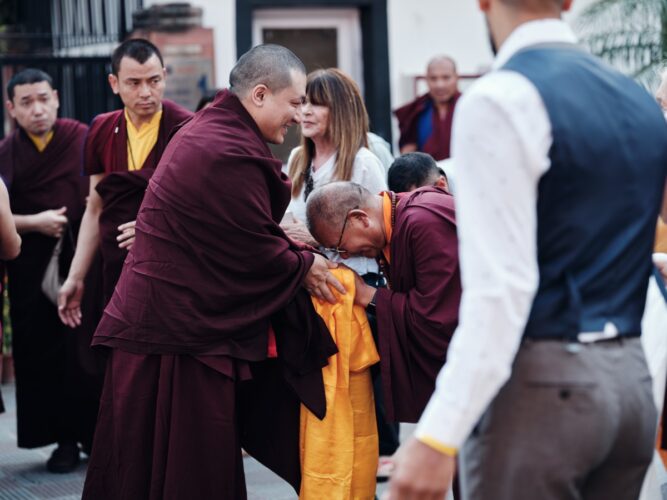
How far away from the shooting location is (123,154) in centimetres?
496

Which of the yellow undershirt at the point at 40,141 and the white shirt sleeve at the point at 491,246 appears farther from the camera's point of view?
the yellow undershirt at the point at 40,141

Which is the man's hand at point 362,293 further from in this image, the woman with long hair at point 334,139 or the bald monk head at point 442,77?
the bald monk head at point 442,77

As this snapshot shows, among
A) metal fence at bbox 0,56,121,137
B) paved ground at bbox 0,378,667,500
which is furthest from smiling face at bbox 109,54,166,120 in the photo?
metal fence at bbox 0,56,121,137

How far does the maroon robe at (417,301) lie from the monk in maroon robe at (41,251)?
2470mm

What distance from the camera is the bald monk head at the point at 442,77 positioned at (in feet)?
25.8

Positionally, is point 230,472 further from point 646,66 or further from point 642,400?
Answer: point 646,66

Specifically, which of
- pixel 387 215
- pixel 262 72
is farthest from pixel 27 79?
pixel 387 215

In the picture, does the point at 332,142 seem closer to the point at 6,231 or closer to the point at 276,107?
the point at 276,107

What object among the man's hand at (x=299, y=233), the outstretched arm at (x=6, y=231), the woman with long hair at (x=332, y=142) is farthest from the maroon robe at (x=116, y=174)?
the man's hand at (x=299, y=233)

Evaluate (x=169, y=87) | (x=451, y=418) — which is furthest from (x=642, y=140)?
(x=169, y=87)

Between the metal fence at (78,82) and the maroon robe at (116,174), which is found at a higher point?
the metal fence at (78,82)

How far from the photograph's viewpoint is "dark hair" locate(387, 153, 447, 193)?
445 cm

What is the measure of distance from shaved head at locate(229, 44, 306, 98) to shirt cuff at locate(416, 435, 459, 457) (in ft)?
7.32

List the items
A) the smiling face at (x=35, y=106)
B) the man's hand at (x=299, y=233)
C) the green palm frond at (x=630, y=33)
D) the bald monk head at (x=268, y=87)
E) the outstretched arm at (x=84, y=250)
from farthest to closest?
the green palm frond at (x=630, y=33), the smiling face at (x=35, y=106), the outstretched arm at (x=84, y=250), the man's hand at (x=299, y=233), the bald monk head at (x=268, y=87)
